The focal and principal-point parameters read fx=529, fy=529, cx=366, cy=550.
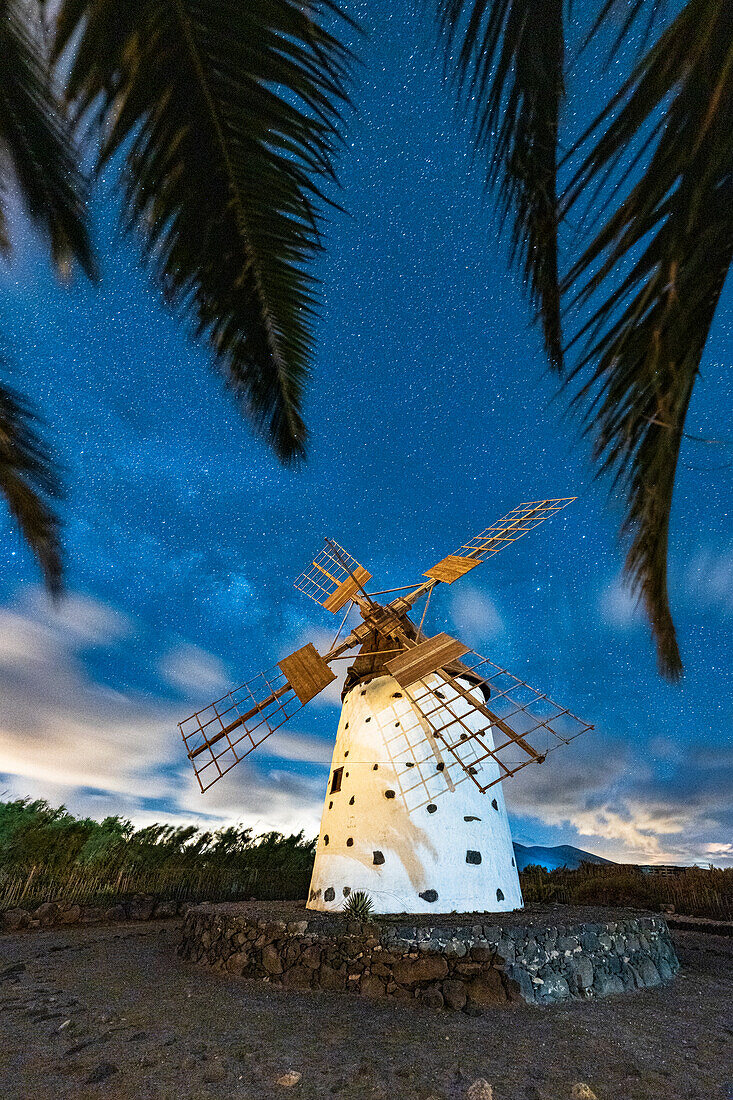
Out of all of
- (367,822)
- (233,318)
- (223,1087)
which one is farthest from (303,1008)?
(233,318)

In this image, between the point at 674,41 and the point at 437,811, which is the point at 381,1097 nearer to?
the point at 437,811

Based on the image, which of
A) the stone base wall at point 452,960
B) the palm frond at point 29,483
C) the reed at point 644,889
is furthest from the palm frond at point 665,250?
the reed at point 644,889

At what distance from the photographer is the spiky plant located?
8.99m

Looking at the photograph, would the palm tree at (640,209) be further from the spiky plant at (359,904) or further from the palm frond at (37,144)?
the spiky plant at (359,904)

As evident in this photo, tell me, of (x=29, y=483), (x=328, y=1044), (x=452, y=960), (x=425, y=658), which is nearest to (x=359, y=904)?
(x=452, y=960)

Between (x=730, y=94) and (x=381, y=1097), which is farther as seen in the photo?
(x=381, y=1097)

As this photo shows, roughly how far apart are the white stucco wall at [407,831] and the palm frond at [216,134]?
988cm

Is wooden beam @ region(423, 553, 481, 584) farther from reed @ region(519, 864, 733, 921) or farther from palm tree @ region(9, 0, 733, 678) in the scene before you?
palm tree @ region(9, 0, 733, 678)

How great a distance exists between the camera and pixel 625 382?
1267mm

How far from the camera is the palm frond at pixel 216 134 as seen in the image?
4.57 ft

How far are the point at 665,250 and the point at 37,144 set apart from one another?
1.92 m

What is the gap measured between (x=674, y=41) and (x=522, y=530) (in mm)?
12707

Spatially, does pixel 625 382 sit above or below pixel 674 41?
below

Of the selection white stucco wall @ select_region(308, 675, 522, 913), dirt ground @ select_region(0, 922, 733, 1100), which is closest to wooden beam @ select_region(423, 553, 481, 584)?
white stucco wall @ select_region(308, 675, 522, 913)
